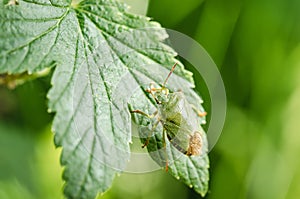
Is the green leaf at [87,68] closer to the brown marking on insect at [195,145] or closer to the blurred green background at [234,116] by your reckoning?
the brown marking on insect at [195,145]

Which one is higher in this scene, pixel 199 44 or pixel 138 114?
pixel 138 114

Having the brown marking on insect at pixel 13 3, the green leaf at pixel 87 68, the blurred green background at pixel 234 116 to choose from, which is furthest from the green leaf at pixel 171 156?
the blurred green background at pixel 234 116

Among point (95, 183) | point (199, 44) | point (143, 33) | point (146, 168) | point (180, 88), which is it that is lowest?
point (146, 168)

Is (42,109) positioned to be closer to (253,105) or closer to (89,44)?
(253,105)

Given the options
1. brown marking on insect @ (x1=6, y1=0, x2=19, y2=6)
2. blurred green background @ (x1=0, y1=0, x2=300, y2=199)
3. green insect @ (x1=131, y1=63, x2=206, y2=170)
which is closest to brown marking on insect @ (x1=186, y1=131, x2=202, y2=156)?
green insect @ (x1=131, y1=63, x2=206, y2=170)

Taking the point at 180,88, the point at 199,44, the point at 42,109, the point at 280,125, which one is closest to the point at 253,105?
the point at 280,125

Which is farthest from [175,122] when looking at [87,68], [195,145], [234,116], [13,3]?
[234,116]
